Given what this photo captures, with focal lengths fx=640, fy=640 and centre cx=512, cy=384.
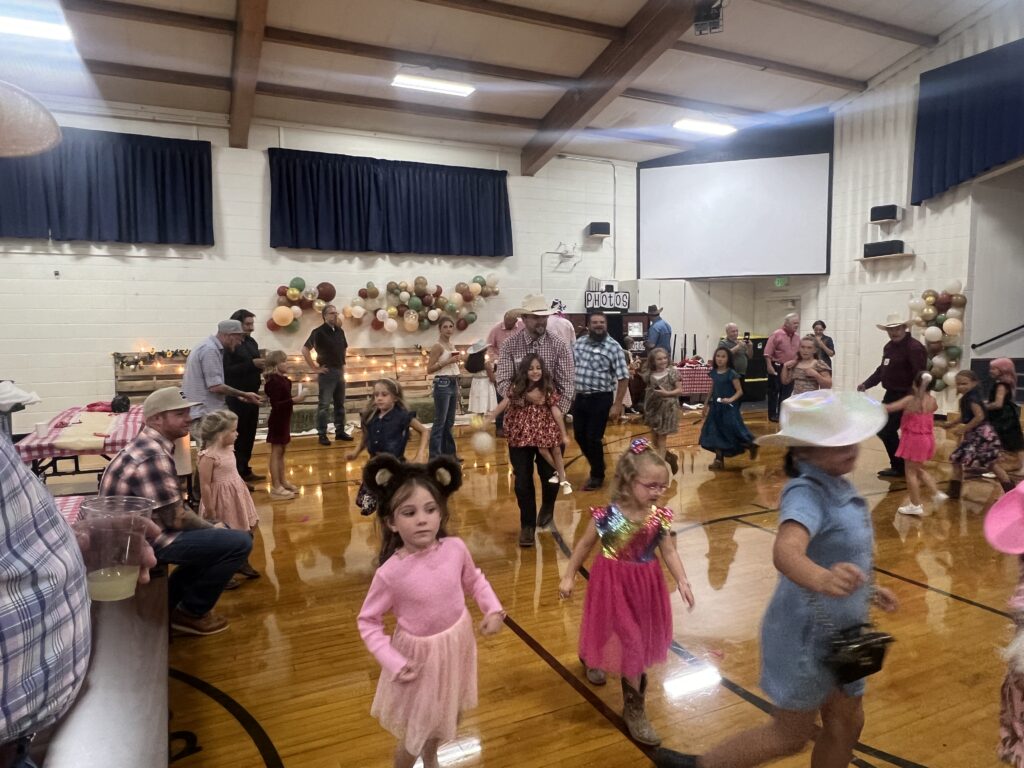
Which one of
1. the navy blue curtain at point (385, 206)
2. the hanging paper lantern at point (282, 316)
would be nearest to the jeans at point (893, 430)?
the navy blue curtain at point (385, 206)

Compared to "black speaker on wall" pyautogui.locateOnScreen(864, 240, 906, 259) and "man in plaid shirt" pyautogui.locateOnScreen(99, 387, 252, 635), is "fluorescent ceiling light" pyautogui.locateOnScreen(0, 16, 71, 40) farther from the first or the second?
"black speaker on wall" pyautogui.locateOnScreen(864, 240, 906, 259)

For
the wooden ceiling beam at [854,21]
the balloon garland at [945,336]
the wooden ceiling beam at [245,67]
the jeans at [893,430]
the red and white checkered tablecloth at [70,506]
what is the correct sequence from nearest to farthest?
the red and white checkered tablecloth at [70,506], the jeans at [893,430], the wooden ceiling beam at [245,67], the wooden ceiling beam at [854,21], the balloon garland at [945,336]

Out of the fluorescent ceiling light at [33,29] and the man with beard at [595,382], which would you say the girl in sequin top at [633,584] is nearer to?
the man with beard at [595,382]

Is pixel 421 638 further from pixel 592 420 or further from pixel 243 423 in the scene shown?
pixel 243 423

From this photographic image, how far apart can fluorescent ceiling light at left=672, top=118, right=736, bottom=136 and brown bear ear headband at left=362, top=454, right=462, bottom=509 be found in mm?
9933

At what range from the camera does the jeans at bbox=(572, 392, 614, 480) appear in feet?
18.3

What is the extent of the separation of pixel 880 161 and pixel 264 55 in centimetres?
933

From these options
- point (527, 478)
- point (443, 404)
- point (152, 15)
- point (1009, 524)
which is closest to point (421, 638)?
point (1009, 524)

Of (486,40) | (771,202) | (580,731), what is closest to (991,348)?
(771,202)

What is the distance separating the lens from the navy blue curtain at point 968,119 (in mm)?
8125

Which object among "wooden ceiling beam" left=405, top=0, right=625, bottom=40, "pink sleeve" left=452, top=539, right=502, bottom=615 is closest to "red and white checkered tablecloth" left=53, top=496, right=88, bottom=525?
"pink sleeve" left=452, top=539, right=502, bottom=615

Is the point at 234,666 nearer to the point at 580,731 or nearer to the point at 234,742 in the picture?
the point at 234,742

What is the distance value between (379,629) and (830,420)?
1380 mm

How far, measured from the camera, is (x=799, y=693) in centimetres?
175
